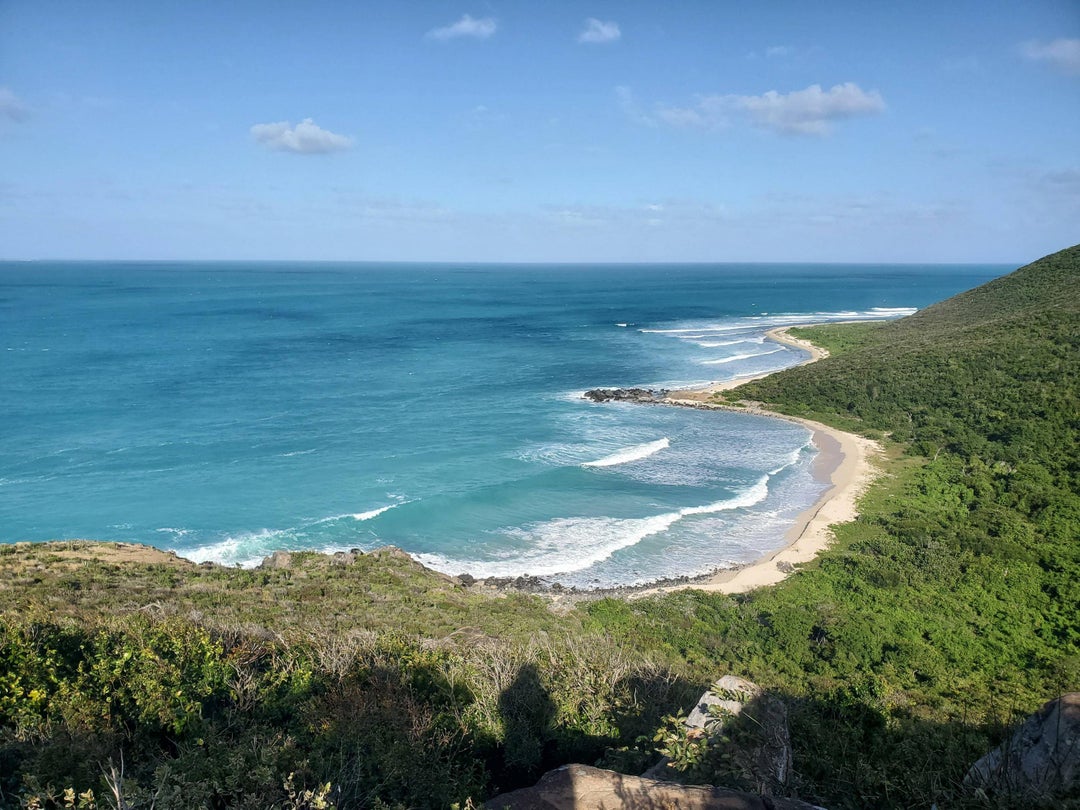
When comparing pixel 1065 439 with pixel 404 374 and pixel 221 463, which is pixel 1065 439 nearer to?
pixel 221 463

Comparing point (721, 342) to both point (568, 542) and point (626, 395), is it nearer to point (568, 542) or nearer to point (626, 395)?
point (626, 395)

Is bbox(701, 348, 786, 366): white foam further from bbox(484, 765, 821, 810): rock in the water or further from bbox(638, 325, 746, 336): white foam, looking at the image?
bbox(484, 765, 821, 810): rock in the water

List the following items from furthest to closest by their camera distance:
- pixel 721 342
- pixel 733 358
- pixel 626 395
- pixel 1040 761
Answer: pixel 721 342
pixel 733 358
pixel 626 395
pixel 1040 761

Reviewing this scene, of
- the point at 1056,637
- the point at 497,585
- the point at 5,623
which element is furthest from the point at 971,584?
the point at 5,623

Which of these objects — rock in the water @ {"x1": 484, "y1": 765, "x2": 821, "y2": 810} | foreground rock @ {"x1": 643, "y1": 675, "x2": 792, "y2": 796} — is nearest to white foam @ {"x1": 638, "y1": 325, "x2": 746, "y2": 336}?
foreground rock @ {"x1": 643, "y1": 675, "x2": 792, "y2": 796}

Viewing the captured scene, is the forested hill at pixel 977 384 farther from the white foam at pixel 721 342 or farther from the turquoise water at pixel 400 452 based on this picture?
the white foam at pixel 721 342

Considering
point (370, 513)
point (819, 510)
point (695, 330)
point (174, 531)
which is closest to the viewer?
point (174, 531)

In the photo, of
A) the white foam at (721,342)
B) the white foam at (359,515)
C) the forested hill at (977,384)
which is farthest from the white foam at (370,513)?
the white foam at (721,342)

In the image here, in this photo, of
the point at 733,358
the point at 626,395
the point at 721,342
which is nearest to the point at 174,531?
the point at 626,395
